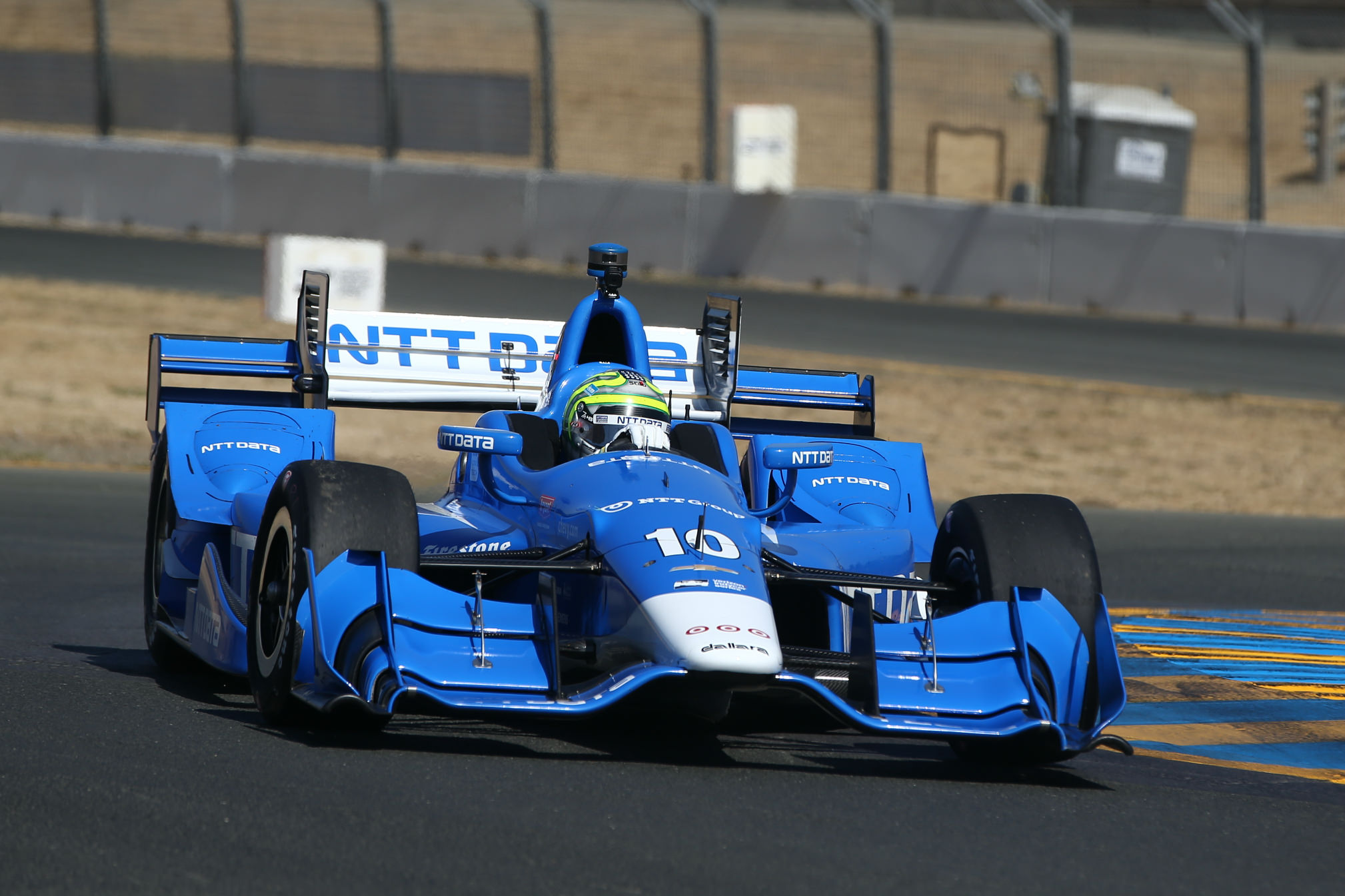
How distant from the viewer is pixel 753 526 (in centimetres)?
616

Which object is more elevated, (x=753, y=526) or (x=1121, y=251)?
(x=1121, y=251)

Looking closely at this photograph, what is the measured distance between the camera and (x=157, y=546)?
768 cm

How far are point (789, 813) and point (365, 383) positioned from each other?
4.25 metres

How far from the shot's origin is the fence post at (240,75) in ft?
74.5

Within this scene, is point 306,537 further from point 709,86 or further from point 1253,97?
point 1253,97

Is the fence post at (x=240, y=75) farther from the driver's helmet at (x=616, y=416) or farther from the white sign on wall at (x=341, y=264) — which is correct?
the driver's helmet at (x=616, y=416)

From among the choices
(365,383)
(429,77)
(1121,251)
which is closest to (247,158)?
(429,77)

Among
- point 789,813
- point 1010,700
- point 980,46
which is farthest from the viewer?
point 980,46

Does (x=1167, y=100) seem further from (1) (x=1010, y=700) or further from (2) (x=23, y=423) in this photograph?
(1) (x=1010, y=700)

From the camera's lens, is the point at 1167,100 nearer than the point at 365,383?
No

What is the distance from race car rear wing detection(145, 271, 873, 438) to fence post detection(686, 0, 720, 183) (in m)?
13.2

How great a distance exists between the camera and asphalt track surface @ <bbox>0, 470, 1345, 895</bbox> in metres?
4.39

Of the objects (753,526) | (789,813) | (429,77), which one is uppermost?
(429,77)

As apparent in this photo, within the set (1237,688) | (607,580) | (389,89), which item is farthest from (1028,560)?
(389,89)
